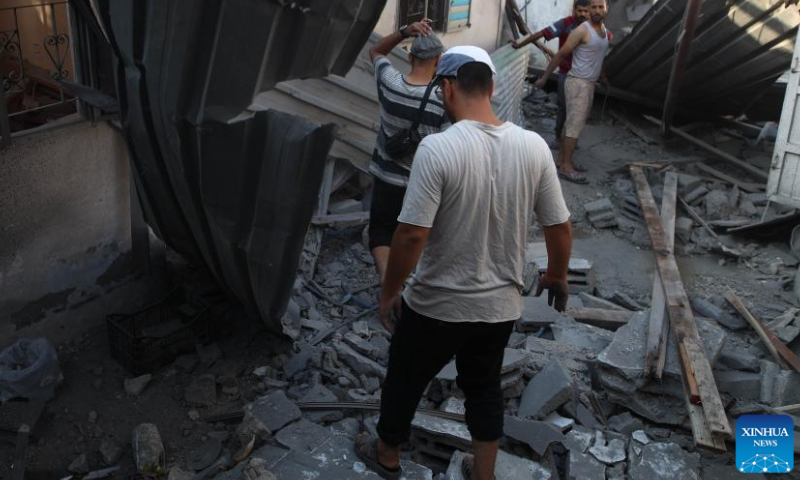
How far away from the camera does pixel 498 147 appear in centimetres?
291

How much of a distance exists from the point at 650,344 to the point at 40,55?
5.11m

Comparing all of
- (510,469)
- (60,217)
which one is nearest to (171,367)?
(60,217)

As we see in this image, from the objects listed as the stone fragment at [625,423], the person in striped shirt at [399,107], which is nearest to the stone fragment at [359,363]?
the person in striped shirt at [399,107]

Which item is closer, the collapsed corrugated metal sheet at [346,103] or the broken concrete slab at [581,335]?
the broken concrete slab at [581,335]

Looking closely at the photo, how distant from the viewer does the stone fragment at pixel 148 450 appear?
12.5ft

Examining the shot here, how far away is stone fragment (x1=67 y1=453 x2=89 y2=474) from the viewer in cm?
392

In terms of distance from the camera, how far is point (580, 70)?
8703 millimetres

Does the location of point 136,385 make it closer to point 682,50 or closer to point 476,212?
point 476,212

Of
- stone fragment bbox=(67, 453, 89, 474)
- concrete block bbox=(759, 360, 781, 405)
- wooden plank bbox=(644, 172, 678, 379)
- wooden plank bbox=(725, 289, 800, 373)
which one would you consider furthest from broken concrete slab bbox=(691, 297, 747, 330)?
stone fragment bbox=(67, 453, 89, 474)

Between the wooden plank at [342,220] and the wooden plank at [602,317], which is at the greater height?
the wooden plank at [342,220]

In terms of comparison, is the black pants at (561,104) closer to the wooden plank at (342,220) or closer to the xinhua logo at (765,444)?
the wooden plank at (342,220)

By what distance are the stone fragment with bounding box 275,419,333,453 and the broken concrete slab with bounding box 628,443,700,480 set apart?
162cm

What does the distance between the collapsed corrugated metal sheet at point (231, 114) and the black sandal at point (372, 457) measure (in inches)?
37.8

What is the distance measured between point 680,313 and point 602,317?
67cm
